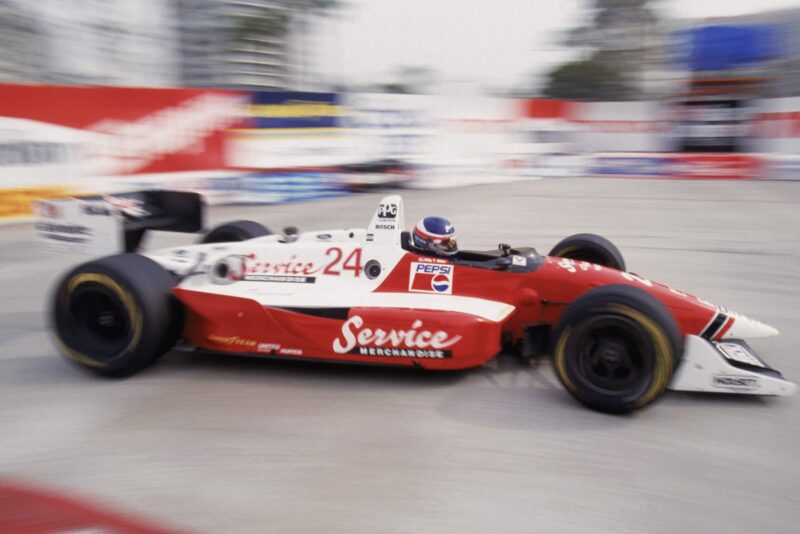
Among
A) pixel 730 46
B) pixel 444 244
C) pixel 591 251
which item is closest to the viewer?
pixel 444 244

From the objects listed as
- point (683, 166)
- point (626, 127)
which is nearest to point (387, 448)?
point (683, 166)

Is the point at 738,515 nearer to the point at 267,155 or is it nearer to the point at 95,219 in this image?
the point at 95,219

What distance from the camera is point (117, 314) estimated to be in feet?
17.0

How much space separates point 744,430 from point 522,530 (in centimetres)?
185

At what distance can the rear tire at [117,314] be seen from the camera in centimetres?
487

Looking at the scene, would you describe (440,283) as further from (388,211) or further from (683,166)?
(683,166)

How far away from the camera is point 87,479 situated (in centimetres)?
360

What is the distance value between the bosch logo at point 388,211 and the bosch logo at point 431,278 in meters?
0.45

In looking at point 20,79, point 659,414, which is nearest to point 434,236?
point 659,414

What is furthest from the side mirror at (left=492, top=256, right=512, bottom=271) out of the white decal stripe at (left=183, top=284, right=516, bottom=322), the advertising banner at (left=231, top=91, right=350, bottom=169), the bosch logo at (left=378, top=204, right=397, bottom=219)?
the advertising banner at (left=231, top=91, right=350, bottom=169)

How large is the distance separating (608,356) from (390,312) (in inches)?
58.8

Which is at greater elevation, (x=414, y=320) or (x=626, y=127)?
(x=626, y=127)

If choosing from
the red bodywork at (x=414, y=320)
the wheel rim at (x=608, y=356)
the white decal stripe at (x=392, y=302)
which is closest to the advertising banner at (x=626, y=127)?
the red bodywork at (x=414, y=320)

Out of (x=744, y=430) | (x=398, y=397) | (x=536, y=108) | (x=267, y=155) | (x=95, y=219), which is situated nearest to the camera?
(x=744, y=430)
